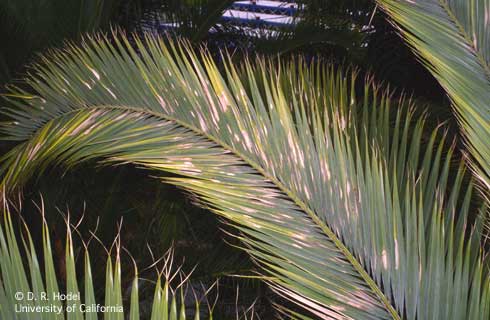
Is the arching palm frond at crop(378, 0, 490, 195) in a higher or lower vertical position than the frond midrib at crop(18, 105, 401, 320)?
higher

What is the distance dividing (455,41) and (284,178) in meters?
0.63

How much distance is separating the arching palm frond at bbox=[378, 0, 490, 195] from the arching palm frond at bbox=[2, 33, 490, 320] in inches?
7.3

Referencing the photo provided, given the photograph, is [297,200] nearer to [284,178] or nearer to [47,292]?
[284,178]

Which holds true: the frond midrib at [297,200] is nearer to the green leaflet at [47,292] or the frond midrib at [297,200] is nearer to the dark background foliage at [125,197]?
the green leaflet at [47,292]

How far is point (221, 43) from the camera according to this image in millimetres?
3947

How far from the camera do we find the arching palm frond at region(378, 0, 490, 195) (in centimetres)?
149

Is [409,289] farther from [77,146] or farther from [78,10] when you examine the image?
[78,10]

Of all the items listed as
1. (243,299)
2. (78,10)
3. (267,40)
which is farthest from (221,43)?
(243,299)

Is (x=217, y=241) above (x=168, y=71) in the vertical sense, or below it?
below

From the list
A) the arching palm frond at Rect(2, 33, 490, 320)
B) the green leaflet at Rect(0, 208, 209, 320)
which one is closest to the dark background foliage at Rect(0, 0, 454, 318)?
the arching palm frond at Rect(2, 33, 490, 320)

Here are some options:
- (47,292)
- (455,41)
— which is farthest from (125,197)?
(47,292)

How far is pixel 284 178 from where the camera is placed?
130cm

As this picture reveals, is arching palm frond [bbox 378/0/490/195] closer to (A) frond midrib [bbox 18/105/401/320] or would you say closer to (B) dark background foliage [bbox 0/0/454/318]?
(A) frond midrib [bbox 18/105/401/320]

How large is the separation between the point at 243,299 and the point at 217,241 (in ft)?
1.09
